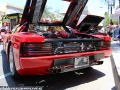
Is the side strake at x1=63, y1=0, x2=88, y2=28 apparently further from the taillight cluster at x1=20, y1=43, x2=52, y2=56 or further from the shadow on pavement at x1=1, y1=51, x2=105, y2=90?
the taillight cluster at x1=20, y1=43, x2=52, y2=56

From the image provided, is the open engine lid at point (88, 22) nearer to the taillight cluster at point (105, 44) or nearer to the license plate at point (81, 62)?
the taillight cluster at point (105, 44)

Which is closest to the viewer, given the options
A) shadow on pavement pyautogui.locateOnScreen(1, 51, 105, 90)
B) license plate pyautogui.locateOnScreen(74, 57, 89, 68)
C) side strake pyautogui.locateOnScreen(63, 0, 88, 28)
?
license plate pyautogui.locateOnScreen(74, 57, 89, 68)

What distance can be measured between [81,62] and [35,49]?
0.97 metres

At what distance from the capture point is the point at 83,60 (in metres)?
3.22

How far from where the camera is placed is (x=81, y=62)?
320 centimetres

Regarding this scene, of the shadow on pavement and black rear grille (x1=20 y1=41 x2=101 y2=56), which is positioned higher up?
black rear grille (x1=20 y1=41 x2=101 y2=56)

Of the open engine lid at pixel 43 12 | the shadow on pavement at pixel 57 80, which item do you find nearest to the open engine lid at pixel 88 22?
the open engine lid at pixel 43 12

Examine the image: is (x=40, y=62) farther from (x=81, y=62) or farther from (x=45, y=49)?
(x=81, y=62)

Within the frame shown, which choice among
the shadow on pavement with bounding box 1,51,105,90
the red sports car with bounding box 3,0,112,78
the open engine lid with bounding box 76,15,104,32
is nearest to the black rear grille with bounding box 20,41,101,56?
the red sports car with bounding box 3,0,112,78

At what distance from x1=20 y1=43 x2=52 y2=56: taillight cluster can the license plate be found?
0.57 metres

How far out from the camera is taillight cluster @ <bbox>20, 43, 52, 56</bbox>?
2717 mm

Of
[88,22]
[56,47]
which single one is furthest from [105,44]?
[88,22]

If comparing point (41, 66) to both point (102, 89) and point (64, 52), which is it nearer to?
point (64, 52)

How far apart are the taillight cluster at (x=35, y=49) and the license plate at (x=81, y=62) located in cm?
57
